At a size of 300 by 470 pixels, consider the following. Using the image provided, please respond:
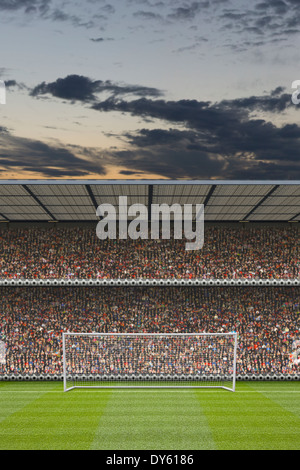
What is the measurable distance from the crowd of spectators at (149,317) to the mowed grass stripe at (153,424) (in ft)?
18.3

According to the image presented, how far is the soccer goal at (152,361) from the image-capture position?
19.4 meters

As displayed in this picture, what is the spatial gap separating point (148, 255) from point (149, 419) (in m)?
11.0

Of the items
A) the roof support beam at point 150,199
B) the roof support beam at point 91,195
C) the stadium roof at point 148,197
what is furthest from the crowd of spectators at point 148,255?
the roof support beam at point 91,195

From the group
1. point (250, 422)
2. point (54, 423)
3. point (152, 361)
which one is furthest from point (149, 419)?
point (152, 361)

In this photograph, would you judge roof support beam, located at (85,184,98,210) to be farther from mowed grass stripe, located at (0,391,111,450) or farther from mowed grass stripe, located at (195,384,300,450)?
mowed grass stripe, located at (195,384,300,450)

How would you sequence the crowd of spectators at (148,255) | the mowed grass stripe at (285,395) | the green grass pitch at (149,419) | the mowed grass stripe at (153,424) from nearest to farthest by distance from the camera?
the mowed grass stripe at (153,424)
the green grass pitch at (149,419)
the mowed grass stripe at (285,395)
the crowd of spectators at (148,255)

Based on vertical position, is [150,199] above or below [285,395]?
above

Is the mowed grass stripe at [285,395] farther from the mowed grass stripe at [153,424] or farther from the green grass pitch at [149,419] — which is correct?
the mowed grass stripe at [153,424]

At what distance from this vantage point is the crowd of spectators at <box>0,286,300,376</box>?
71.6 feet

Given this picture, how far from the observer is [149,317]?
899 inches

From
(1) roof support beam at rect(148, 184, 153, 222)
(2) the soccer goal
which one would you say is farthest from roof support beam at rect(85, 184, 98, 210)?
(2) the soccer goal

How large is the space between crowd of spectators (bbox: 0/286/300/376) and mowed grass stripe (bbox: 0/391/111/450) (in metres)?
4.85

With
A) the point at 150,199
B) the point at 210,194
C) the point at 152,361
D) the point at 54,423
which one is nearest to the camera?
the point at 54,423

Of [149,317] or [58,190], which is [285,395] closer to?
[149,317]
